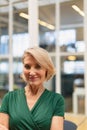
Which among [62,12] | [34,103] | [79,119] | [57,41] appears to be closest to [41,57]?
[34,103]

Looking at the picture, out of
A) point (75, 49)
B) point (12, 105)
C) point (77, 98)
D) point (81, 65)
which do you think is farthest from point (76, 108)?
point (12, 105)

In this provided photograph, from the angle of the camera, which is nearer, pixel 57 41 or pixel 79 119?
pixel 79 119

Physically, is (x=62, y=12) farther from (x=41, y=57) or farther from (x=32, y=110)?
(x=32, y=110)

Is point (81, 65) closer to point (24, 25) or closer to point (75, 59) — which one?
point (75, 59)

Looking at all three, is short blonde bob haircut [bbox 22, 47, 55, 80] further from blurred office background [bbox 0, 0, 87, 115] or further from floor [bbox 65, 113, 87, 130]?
blurred office background [bbox 0, 0, 87, 115]

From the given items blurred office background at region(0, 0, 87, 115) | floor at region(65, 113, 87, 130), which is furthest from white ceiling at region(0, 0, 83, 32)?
floor at region(65, 113, 87, 130)

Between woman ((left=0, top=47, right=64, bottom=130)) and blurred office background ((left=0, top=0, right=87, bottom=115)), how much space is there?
2193 mm

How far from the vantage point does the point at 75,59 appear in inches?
158

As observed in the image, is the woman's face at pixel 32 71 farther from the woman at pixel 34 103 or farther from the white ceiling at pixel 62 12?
the white ceiling at pixel 62 12

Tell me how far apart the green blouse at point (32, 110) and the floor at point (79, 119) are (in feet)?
5.24

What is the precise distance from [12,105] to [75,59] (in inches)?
105

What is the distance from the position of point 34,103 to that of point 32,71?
0.66ft

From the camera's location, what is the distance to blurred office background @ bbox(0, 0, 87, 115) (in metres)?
3.95

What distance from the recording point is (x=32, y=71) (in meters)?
1.45
